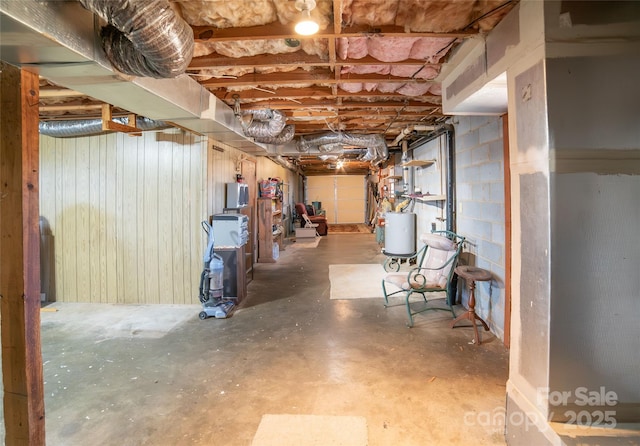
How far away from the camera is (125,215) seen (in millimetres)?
3932

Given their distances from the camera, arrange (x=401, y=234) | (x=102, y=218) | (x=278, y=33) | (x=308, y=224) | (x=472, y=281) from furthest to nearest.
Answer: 1. (x=308, y=224)
2. (x=401, y=234)
3. (x=102, y=218)
4. (x=472, y=281)
5. (x=278, y=33)

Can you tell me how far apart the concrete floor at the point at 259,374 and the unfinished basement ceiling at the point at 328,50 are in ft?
7.58

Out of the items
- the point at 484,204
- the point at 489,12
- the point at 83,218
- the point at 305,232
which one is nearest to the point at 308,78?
the point at 489,12

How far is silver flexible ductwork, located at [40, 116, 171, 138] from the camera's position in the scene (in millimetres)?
3518

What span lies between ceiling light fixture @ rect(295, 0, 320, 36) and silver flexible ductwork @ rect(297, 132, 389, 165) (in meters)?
3.35

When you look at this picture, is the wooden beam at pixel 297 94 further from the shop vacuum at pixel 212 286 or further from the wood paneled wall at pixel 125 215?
→ the shop vacuum at pixel 212 286

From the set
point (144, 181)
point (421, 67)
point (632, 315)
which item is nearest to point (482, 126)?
point (421, 67)

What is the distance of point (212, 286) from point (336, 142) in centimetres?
303

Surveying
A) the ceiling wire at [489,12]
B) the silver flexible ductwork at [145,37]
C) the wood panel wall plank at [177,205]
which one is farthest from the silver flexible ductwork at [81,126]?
the ceiling wire at [489,12]

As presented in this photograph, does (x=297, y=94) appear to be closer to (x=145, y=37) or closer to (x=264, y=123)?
(x=264, y=123)

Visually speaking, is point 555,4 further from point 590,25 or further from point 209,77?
point 209,77

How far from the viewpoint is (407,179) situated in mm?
6531

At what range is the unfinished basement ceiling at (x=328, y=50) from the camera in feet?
5.84

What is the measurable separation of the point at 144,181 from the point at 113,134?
0.73m
